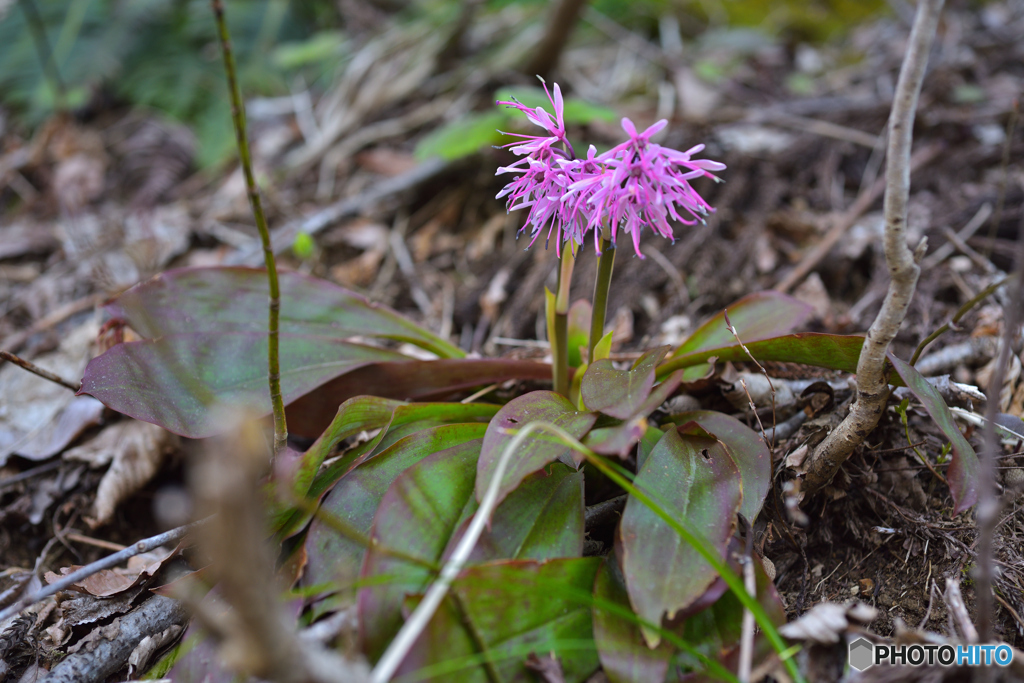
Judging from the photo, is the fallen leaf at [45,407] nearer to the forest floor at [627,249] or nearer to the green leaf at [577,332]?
the forest floor at [627,249]

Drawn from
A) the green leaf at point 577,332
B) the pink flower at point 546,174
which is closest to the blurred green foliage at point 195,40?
the green leaf at point 577,332

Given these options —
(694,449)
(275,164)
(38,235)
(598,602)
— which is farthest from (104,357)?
(275,164)

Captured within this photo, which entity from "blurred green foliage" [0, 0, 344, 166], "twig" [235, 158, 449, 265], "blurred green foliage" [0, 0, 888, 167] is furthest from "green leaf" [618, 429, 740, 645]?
"blurred green foliage" [0, 0, 344, 166]

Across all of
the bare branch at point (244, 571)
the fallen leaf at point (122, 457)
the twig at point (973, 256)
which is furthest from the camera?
the twig at point (973, 256)

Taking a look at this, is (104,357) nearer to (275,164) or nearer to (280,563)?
(280,563)

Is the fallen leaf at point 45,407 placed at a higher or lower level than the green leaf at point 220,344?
lower

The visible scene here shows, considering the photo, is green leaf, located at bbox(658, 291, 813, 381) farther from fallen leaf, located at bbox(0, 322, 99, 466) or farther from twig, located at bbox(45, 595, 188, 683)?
fallen leaf, located at bbox(0, 322, 99, 466)
